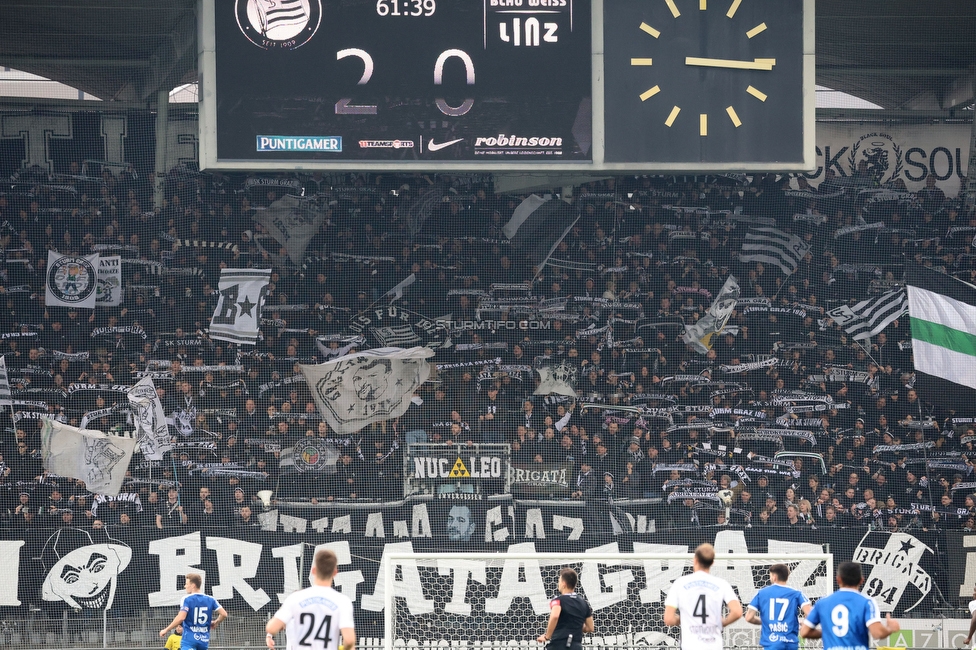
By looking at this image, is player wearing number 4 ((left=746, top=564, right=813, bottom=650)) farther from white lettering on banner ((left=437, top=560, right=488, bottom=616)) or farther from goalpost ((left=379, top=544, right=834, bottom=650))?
white lettering on banner ((left=437, top=560, right=488, bottom=616))

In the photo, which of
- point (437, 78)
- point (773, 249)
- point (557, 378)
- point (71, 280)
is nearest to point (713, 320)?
point (773, 249)

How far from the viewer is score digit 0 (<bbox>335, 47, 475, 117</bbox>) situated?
1540 centimetres

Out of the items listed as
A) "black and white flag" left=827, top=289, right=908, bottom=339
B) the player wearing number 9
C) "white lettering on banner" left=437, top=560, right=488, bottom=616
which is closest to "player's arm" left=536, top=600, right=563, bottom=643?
the player wearing number 9

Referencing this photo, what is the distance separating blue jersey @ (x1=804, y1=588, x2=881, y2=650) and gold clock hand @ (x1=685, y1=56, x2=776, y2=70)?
906cm

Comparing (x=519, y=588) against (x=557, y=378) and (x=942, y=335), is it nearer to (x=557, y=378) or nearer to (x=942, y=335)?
(x=557, y=378)

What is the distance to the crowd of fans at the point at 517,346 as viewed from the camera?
18688 millimetres

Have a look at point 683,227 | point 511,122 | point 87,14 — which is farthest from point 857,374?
point 87,14

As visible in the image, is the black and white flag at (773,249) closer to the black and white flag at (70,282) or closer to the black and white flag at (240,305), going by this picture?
the black and white flag at (240,305)

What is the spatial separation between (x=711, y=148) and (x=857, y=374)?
637 cm

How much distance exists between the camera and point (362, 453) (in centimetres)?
1895

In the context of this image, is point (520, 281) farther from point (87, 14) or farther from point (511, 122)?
point (87, 14)

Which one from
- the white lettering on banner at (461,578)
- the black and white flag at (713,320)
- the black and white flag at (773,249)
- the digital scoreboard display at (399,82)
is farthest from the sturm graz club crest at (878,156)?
the white lettering on banner at (461,578)

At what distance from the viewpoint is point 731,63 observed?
51.5 ft

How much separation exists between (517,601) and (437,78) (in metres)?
6.92
